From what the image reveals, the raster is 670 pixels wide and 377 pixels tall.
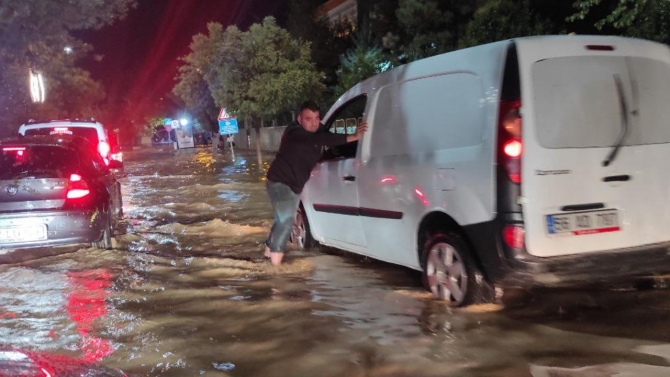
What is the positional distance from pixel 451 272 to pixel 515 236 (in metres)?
0.85

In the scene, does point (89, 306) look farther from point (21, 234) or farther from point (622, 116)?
point (622, 116)

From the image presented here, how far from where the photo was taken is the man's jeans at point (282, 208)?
647 cm

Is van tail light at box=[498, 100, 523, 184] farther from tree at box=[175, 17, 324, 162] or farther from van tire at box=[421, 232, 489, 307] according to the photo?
tree at box=[175, 17, 324, 162]

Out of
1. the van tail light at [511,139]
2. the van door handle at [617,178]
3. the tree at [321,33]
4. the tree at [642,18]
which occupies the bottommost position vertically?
the van door handle at [617,178]

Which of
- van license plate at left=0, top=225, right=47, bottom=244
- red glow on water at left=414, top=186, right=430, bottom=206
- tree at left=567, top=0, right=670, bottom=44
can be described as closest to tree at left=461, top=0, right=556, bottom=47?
tree at left=567, top=0, right=670, bottom=44

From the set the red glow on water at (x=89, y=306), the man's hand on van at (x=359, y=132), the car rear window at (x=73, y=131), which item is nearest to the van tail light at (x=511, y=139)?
the man's hand on van at (x=359, y=132)

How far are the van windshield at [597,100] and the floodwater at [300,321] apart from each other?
1.34m

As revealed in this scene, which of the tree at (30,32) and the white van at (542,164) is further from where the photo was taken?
Answer: the tree at (30,32)

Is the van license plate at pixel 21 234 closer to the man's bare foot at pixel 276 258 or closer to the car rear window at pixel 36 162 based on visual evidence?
the car rear window at pixel 36 162

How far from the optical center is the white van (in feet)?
14.3

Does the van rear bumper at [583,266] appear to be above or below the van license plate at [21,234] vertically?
below

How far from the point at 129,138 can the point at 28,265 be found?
245 feet

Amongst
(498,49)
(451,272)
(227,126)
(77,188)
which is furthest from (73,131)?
(227,126)

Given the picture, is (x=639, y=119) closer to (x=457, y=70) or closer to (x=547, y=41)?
(x=547, y=41)
